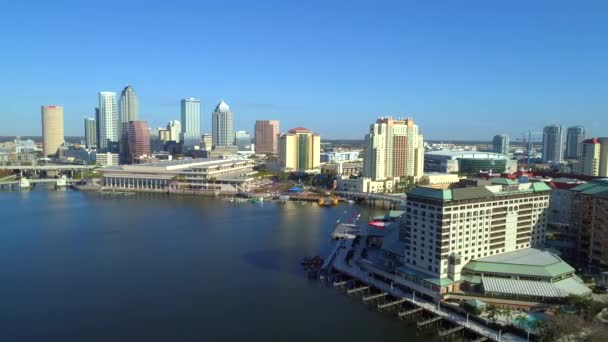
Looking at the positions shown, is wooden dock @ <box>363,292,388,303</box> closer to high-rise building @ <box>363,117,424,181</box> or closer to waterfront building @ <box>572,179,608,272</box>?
waterfront building @ <box>572,179,608,272</box>

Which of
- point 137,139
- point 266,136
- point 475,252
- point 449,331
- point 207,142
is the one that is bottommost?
point 449,331

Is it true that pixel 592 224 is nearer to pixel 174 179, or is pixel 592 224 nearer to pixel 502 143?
pixel 174 179

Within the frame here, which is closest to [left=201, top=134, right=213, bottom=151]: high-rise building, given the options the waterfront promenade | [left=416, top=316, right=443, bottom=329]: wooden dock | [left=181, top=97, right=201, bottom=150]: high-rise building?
[left=181, top=97, right=201, bottom=150]: high-rise building

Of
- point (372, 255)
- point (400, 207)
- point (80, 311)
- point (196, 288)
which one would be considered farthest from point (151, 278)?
point (400, 207)

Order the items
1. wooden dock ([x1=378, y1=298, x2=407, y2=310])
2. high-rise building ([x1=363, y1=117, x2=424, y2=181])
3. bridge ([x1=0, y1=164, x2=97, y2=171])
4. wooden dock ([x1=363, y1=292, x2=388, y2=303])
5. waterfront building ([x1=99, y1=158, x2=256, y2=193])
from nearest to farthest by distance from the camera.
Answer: wooden dock ([x1=378, y1=298, x2=407, y2=310]) → wooden dock ([x1=363, y1=292, x2=388, y2=303]) → high-rise building ([x1=363, y1=117, x2=424, y2=181]) → waterfront building ([x1=99, y1=158, x2=256, y2=193]) → bridge ([x1=0, y1=164, x2=97, y2=171])

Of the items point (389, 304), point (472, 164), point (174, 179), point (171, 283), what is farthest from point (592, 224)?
point (472, 164)

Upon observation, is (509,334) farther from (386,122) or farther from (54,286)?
(386,122)
